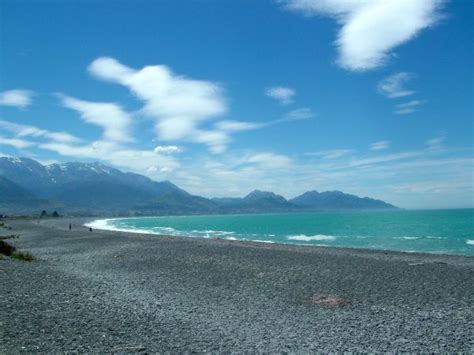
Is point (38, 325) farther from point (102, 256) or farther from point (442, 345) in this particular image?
point (102, 256)

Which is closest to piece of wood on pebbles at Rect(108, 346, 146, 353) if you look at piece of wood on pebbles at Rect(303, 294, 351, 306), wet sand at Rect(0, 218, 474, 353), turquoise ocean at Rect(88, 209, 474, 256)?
wet sand at Rect(0, 218, 474, 353)

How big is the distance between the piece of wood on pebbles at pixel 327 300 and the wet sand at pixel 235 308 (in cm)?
4

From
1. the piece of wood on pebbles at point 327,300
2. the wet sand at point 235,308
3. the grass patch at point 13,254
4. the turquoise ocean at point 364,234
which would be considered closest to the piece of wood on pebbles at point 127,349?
the wet sand at point 235,308

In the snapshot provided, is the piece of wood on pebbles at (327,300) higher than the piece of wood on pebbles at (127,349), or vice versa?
the piece of wood on pebbles at (127,349)

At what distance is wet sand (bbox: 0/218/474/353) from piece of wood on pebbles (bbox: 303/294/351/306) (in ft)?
0.13

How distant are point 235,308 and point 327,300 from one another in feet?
12.5

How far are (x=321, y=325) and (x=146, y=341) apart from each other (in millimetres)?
5183

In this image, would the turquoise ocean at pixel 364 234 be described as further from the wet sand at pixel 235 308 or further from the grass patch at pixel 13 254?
the grass patch at pixel 13 254

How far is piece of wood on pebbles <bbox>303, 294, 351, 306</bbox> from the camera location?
15125 millimetres

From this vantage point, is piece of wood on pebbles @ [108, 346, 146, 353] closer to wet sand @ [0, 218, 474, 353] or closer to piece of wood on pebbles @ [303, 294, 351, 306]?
wet sand @ [0, 218, 474, 353]

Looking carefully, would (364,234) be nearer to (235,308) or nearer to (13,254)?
(13,254)

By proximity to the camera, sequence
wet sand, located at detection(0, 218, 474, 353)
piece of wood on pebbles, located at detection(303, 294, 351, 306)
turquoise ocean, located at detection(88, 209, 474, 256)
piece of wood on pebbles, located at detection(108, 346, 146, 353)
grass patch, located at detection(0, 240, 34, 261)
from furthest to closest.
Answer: turquoise ocean, located at detection(88, 209, 474, 256) < grass patch, located at detection(0, 240, 34, 261) < piece of wood on pebbles, located at detection(303, 294, 351, 306) < wet sand, located at detection(0, 218, 474, 353) < piece of wood on pebbles, located at detection(108, 346, 146, 353)

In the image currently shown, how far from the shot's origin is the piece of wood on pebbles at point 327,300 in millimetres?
15125

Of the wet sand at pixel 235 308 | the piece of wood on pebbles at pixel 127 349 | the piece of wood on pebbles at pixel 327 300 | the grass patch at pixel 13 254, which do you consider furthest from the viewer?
the grass patch at pixel 13 254
